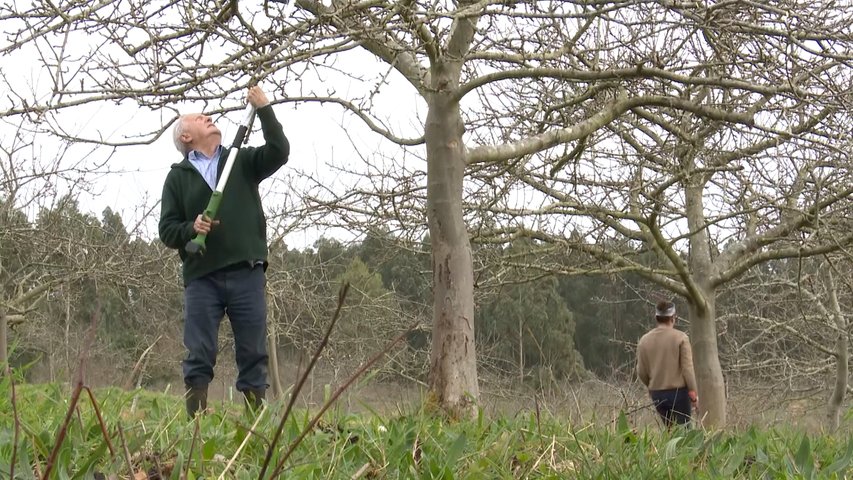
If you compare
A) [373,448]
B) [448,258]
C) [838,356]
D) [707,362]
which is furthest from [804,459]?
[838,356]

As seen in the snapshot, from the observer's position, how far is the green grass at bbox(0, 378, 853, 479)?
6.76 feet

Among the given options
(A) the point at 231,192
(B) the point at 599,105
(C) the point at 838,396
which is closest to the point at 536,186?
(B) the point at 599,105

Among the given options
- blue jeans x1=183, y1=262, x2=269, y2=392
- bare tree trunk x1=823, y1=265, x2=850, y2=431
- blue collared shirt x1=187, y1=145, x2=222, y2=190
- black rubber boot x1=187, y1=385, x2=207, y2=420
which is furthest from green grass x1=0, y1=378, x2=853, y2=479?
bare tree trunk x1=823, y1=265, x2=850, y2=431

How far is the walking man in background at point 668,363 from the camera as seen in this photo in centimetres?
798

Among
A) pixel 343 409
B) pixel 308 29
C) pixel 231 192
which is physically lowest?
pixel 343 409

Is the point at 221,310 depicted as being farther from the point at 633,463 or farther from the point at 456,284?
the point at 633,463

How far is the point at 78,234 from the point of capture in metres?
13.8

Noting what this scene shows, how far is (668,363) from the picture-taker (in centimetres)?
806

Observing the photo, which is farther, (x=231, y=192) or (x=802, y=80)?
(x=802, y=80)

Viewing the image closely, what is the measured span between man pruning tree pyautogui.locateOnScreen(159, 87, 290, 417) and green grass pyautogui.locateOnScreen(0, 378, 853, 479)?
84 cm

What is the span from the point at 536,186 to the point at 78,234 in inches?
320

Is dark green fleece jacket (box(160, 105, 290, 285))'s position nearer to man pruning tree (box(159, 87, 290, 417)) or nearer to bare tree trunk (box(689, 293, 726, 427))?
man pruning tree (box(159, 87, 290, 417))

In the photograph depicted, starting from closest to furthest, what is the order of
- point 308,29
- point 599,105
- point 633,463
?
1. point 633,463
2. point 308,29
3. point 599,105

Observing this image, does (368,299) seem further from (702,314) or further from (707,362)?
(707,362)
